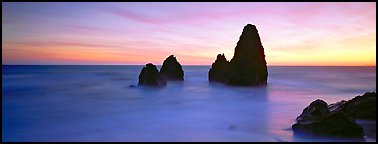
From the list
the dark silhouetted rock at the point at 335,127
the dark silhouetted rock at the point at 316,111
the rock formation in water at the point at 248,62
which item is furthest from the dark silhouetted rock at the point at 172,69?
the dark silhouetted rock at the point at 335,127

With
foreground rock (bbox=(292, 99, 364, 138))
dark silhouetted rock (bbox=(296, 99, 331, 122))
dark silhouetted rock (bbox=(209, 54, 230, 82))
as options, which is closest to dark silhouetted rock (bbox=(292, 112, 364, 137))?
foreground rock (bbox=(292, 99, 364, 138))

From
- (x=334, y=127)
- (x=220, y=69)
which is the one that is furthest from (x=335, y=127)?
(x=220, y=69)

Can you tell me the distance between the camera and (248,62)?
35.4m

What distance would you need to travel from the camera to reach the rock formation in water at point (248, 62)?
35.0 m

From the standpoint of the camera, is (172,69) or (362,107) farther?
(172,69)

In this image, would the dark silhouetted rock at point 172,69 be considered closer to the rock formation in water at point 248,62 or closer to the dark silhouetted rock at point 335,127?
the rock formation in water at point 248,62

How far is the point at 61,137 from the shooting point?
10922 mm

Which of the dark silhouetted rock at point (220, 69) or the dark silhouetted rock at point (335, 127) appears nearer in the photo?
the dark silhouetted rock at point (335, 127)

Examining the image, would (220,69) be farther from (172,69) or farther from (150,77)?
(150,77)

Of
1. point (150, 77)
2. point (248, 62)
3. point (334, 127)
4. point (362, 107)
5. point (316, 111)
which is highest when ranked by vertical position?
point (248, 62)

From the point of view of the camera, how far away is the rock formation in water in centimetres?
3497

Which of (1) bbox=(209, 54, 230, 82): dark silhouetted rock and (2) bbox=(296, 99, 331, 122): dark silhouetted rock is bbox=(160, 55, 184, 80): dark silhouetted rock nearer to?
(1) bbox=(209, 54, 230, 82): dark silhouetted rock

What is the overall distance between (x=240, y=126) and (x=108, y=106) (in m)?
9.86

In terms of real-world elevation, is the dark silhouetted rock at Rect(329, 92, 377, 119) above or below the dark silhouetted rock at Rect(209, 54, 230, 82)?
below
